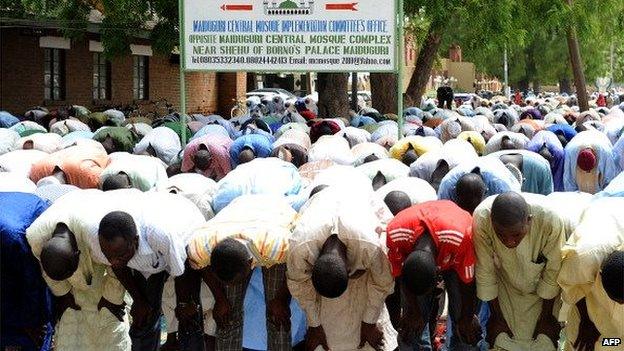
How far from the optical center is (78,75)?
72.0 feet

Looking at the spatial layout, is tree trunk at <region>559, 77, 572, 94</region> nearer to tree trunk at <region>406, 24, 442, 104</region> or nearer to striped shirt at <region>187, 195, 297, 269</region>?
tree trunk at <region>406, 24, 442, 104</region>

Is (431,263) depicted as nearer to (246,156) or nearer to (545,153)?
(246,156)

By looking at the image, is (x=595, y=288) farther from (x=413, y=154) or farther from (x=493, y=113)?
(x=493, y=113)

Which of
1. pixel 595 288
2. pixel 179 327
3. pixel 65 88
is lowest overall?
pixel 179 327

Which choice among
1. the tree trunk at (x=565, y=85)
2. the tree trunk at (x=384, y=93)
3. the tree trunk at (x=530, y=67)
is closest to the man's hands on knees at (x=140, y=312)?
the tree trunk at (x=384, y=93)

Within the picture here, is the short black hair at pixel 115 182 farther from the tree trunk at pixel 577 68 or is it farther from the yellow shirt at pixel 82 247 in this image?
the tree trunk at pixel 577 68

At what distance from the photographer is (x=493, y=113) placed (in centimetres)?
1789

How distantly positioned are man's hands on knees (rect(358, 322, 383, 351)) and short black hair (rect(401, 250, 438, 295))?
1.89ft

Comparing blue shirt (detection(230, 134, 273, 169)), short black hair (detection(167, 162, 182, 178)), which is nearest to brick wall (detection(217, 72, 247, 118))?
blue shirt (detection(230, 134, 273, 169))

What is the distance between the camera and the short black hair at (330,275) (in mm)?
5129

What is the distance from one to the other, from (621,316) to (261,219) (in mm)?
2082

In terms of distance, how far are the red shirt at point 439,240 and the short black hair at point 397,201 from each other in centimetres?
88

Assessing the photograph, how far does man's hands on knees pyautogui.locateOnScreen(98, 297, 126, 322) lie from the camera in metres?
5.91

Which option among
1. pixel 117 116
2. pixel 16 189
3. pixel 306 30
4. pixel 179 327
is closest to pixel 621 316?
pixel 179 327
